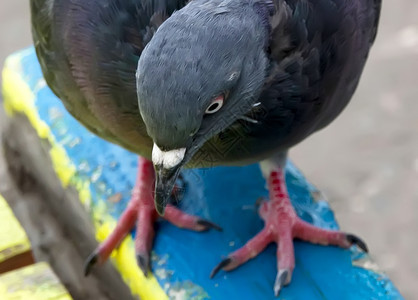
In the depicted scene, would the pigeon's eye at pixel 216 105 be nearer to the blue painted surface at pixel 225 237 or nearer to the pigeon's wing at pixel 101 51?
the pigeon's wing at pixel 101 51

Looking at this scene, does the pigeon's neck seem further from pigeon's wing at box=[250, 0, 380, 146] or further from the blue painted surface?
the blue painted surface

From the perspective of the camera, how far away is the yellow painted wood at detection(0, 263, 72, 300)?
1819 millimetres

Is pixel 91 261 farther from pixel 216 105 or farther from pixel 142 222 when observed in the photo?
pixel 216 105

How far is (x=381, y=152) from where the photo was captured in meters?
3.25

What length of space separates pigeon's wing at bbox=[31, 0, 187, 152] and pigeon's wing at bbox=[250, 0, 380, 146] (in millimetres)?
217

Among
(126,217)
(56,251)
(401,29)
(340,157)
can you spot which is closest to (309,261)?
(126,217)

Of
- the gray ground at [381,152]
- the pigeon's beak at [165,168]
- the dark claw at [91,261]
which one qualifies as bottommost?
the gray ground at [381,152]

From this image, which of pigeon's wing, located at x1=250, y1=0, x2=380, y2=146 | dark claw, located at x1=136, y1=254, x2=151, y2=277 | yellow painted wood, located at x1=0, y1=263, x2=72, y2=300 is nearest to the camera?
pigeon's wing, located at x1=250, y1=0, x2=380, y2=146

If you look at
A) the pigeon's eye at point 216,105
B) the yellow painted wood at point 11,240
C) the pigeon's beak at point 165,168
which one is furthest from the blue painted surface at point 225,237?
the pigeon's eye at point 216,105

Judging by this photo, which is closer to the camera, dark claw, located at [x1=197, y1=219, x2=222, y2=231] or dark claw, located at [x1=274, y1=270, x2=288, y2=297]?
dark claw, located at [x1=274, y1=270, x2=288, y2=297]

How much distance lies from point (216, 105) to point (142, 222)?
33.4 inches

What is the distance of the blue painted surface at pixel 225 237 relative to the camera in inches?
73.8

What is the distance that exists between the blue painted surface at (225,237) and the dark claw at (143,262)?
0.07 feet

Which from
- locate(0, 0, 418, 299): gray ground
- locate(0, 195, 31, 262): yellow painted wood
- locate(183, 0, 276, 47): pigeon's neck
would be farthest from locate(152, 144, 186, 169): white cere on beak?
locate(0, 0, 418, 299): gray ground
